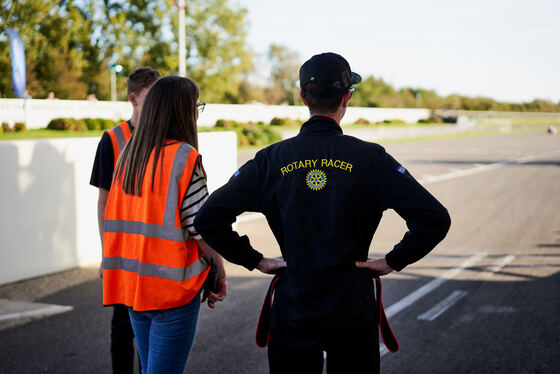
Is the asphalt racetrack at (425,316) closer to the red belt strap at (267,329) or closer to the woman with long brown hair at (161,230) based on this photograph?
the woman with long brown hair at (161,230)

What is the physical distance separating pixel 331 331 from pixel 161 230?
0.89 m

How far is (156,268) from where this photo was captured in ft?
8.75

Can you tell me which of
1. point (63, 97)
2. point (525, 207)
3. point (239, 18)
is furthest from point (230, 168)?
point (239, 18)

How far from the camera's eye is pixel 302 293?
2.33m

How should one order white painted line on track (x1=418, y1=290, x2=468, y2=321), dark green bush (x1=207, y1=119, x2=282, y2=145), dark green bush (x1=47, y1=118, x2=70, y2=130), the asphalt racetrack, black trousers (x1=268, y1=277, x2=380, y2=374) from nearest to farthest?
black trousers (x1=268, y1=277, x2=380, y2=374) < the asphalt racetrack < white painted line on track (x1=418, y1=290, x2=468, y2=321) < dark green bush (x1=47, y1=118, x2=70, y2=130) < dark green bush (x1=207, y1=119, x2=282, y2=145)

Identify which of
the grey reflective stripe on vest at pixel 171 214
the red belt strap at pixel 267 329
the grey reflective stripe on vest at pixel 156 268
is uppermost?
the grey reflective stripe on vest at pixel 171 214

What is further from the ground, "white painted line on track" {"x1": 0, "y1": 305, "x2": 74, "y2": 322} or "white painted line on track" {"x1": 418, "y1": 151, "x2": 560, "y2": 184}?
"white painted line on track" {"x1": 0, "y1": 305, "x2": 74, "y2": 322}

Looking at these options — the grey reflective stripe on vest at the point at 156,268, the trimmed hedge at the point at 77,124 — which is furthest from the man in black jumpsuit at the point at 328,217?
the trimmed hedge at the point at 77,124

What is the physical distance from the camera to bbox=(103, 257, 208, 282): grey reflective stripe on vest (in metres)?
2.66

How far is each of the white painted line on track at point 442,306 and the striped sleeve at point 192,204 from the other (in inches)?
137

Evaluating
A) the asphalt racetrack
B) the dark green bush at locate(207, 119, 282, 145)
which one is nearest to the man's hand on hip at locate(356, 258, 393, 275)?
the asphalt racetrack

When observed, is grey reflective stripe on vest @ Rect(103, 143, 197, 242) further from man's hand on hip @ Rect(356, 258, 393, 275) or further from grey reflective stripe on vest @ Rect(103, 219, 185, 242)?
man's hand on hip @ Rect(356, 258, 393, 275)

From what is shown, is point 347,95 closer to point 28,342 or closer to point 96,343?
A: point 96,343

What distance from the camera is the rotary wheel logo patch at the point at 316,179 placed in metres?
2.31
